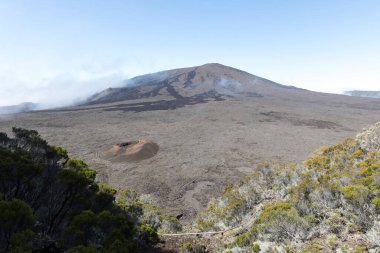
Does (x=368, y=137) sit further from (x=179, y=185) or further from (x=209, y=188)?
(x=179, y=185)

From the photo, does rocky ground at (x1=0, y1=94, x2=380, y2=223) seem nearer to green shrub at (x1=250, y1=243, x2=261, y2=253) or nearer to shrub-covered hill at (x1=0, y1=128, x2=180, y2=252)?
shrub-covered hill at (x1=0, y1=128, x2=180, y2=252)

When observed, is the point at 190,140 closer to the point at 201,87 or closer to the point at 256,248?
the point at 256,248

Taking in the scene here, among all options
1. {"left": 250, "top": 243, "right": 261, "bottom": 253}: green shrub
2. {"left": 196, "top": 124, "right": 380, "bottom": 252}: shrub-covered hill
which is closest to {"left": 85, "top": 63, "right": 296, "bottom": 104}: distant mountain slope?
{"left": 196, "top": 124, "right": 380, "bottom": 252}: shrub-covered hill

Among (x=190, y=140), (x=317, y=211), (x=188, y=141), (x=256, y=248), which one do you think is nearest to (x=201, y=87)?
(x=190, y=140)

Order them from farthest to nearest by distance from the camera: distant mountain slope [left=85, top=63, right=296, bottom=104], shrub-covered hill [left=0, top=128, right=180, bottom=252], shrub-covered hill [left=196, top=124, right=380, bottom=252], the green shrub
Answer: distant mountain slope [left=85, top=63, right=296, bottom=104] < the green shrub < shrub-covered hill [left=196, top=124, right=380, bottom=252] < shrub-covered hill [left=0, top=128, right=180, bottom=252]

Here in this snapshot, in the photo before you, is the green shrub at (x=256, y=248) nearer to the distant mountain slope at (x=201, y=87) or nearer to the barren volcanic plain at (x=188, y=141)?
the barren volcanic plain at (x=188, y=141)

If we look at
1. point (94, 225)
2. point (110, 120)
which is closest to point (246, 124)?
point (110, 120)
